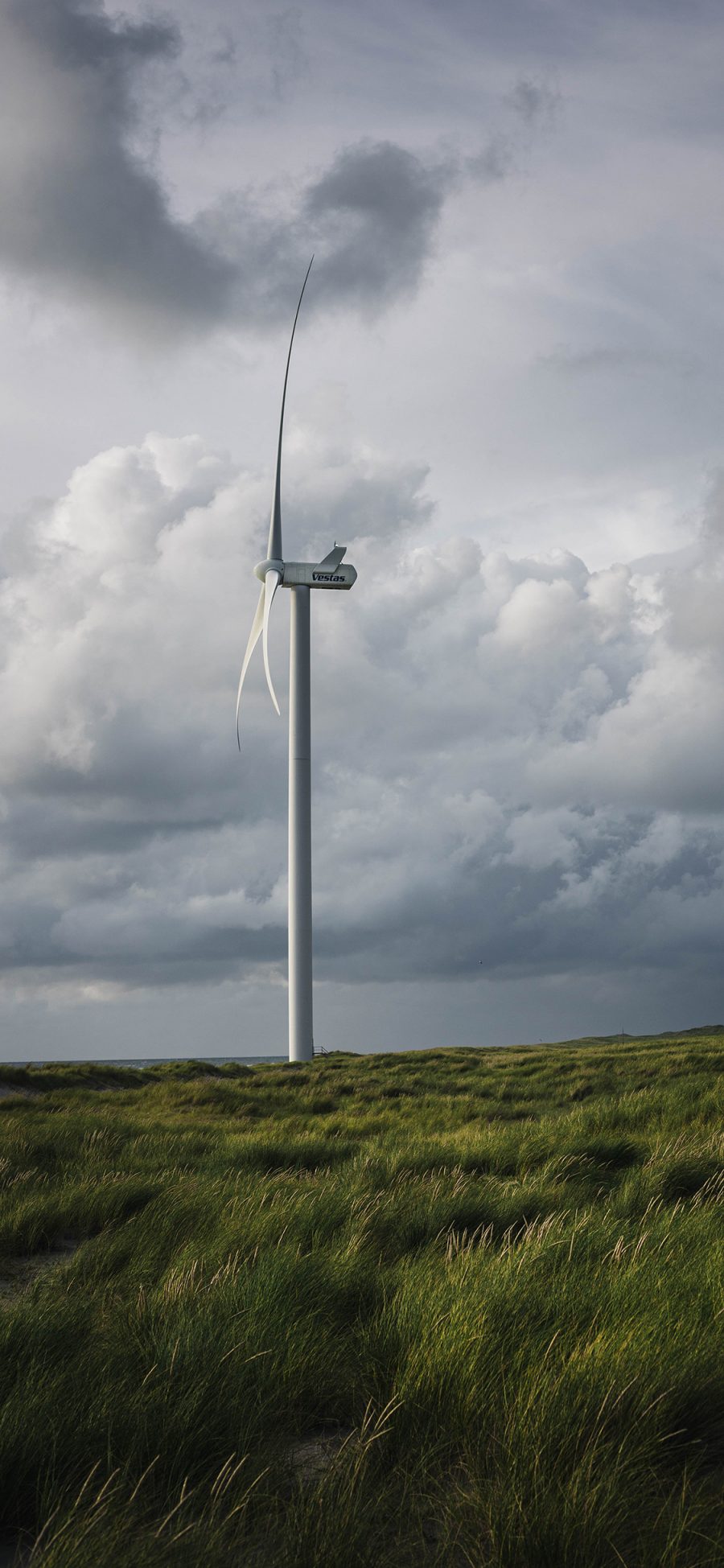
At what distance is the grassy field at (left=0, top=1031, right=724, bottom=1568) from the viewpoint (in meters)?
2.91

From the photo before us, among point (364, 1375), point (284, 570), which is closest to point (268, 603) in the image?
point (284, 570)

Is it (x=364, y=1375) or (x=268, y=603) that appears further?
(x=268, y=603)

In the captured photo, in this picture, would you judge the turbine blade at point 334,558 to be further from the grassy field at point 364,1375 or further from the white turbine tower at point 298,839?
the grassy field at point 364,1375

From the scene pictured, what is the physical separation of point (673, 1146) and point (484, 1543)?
24.7 feet

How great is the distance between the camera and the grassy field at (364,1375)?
291 cm

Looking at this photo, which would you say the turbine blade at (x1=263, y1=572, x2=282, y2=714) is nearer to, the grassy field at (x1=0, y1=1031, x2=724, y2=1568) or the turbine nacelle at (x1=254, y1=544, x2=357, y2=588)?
the turbine nacelle at (x1=254, y1=544, x2=357, y2=588)

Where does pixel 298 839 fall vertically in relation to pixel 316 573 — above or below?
below

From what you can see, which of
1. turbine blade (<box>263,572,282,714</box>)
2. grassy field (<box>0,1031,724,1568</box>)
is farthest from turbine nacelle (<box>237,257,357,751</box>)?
grassy field (<box>0,1031,724,1568</box>)

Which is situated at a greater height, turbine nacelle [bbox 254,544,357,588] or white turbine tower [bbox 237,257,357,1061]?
turbine nacelle [bbox 254,544,357,588]

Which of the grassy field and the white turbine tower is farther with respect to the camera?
the white turbine tower

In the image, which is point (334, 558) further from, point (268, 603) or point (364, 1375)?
point (364, 1375)

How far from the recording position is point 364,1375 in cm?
420

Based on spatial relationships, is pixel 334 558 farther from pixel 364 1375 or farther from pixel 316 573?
pixel 364 1375

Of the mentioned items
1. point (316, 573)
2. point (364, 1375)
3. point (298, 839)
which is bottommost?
point (364, 1375)
